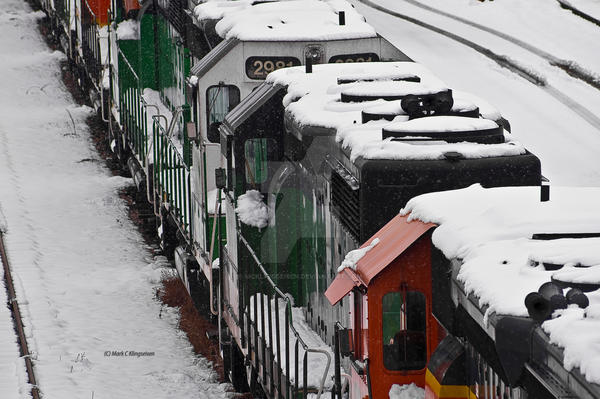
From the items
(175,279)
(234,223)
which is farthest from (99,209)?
(234,223)

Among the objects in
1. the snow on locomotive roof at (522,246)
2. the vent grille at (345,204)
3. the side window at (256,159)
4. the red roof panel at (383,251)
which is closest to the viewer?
the snow on locomotive roof at (522,246)

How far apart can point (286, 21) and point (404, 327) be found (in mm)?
6816

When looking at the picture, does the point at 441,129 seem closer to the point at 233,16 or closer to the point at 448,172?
the point at 448,172

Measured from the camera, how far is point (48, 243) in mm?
18844

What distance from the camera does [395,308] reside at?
23.1 ft

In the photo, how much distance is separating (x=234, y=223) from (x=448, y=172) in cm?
410

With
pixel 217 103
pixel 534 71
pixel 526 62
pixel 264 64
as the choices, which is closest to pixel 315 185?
pixel 264 64

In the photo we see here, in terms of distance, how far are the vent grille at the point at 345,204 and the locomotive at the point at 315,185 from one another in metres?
0.02

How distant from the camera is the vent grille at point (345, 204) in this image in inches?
316

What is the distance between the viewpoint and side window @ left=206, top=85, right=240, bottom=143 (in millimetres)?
12836

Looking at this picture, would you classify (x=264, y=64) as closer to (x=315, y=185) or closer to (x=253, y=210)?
(x=253, y=210)

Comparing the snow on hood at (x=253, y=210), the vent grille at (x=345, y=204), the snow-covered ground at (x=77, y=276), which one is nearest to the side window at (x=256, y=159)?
the snow on hood at (x=253, y=210)

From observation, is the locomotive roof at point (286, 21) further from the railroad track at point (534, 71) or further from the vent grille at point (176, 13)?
the railroad track at point (534, 71)

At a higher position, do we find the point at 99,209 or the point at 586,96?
the point at 586,96
